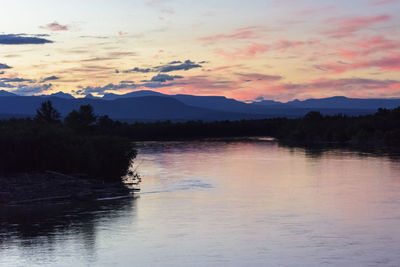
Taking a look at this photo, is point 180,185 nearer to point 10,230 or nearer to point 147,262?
point 10,230

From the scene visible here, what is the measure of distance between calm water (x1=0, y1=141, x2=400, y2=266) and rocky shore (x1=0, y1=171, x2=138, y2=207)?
194 centimetres

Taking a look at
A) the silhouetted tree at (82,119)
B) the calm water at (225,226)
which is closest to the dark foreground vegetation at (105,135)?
the silhouetted tree at (82,119)

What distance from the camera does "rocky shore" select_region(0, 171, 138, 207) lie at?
30.2 metres

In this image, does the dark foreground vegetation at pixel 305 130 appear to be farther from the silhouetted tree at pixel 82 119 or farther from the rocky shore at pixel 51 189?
A: the rocky shore at pixel 51 189

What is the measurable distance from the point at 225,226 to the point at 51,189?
12129mm

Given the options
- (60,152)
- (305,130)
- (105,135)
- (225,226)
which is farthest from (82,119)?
(305,130)

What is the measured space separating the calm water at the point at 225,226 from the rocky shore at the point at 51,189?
1.94 metres

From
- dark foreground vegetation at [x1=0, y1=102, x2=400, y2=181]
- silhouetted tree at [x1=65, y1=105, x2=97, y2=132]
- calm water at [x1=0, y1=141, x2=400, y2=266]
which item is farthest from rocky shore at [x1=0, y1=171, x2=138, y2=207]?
silhouetted tree at [x1=65, y1=105, x2=97, y2=132]

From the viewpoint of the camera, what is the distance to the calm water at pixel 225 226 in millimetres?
18875

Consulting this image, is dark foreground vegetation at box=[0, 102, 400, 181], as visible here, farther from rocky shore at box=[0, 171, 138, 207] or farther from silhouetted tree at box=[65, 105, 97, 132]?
rocky shore at box=[0, 171, 138, 207]

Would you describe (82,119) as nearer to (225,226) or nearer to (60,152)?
(60,152)

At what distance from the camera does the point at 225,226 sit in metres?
23.9

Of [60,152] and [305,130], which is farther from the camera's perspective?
[305,130]

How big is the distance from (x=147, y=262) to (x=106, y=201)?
1292 cm
